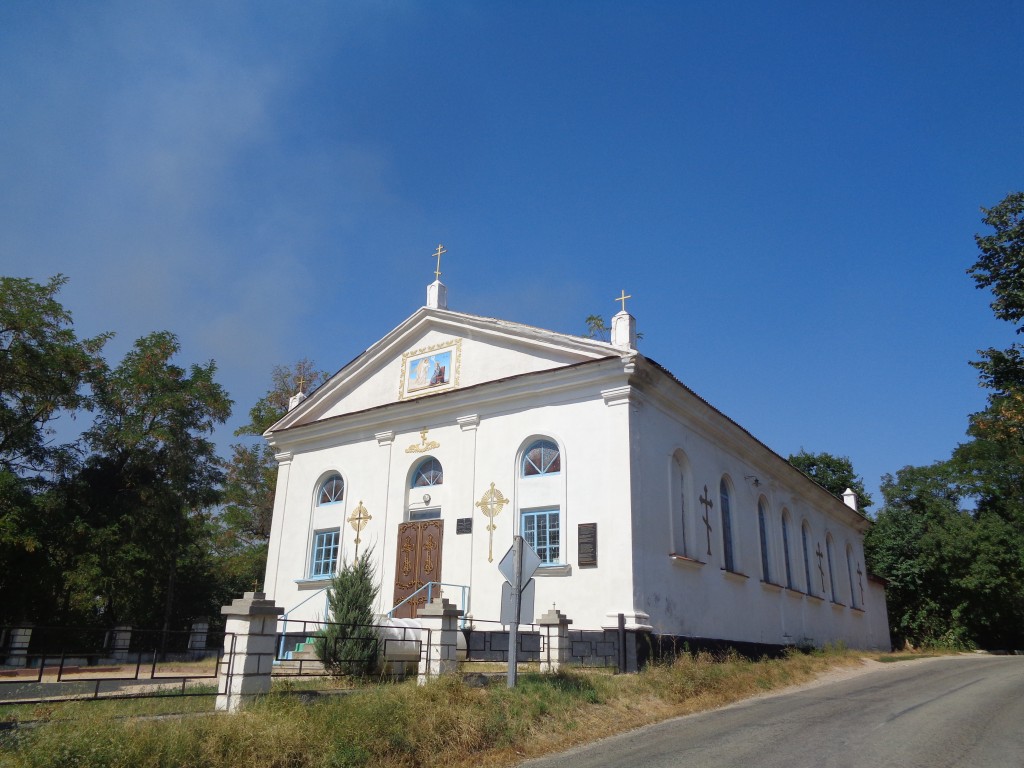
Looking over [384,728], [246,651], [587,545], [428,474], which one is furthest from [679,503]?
[246,651]

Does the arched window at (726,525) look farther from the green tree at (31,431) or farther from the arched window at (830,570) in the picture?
the green tree at (31,431)

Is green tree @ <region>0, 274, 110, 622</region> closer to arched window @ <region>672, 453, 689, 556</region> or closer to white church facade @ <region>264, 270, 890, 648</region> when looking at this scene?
white church facade @ <region>264, 270, 890, 648</region>

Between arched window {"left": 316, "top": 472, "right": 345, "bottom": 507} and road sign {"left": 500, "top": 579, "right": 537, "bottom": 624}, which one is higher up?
arched window {"left": 316, "top": 472, "right": 345, "bottom": 507}

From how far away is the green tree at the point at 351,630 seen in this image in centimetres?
1205

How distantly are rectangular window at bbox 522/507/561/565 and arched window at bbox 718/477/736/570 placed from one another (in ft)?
18.6

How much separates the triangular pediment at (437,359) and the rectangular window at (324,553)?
350 cm

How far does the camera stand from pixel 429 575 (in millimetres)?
19094

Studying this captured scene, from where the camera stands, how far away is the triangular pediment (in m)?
19.0

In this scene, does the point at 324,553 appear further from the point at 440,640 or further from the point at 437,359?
the point at 440,640

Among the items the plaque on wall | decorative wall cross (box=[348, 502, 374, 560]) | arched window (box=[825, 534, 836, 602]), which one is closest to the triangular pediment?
decorative wall cross (box=[348, 502, 374, 560])

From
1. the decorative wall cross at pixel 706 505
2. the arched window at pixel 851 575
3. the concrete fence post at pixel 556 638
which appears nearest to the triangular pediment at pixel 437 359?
the decorative wall cross at pixel 706 505

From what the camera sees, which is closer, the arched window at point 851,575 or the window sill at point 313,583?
the window sill at point 313,583

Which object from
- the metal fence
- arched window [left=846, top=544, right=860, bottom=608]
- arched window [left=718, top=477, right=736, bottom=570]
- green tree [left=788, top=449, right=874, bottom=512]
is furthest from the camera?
green tree [left=788, top=449, right=874, bottom=512]

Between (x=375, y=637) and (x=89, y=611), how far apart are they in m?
18.2
